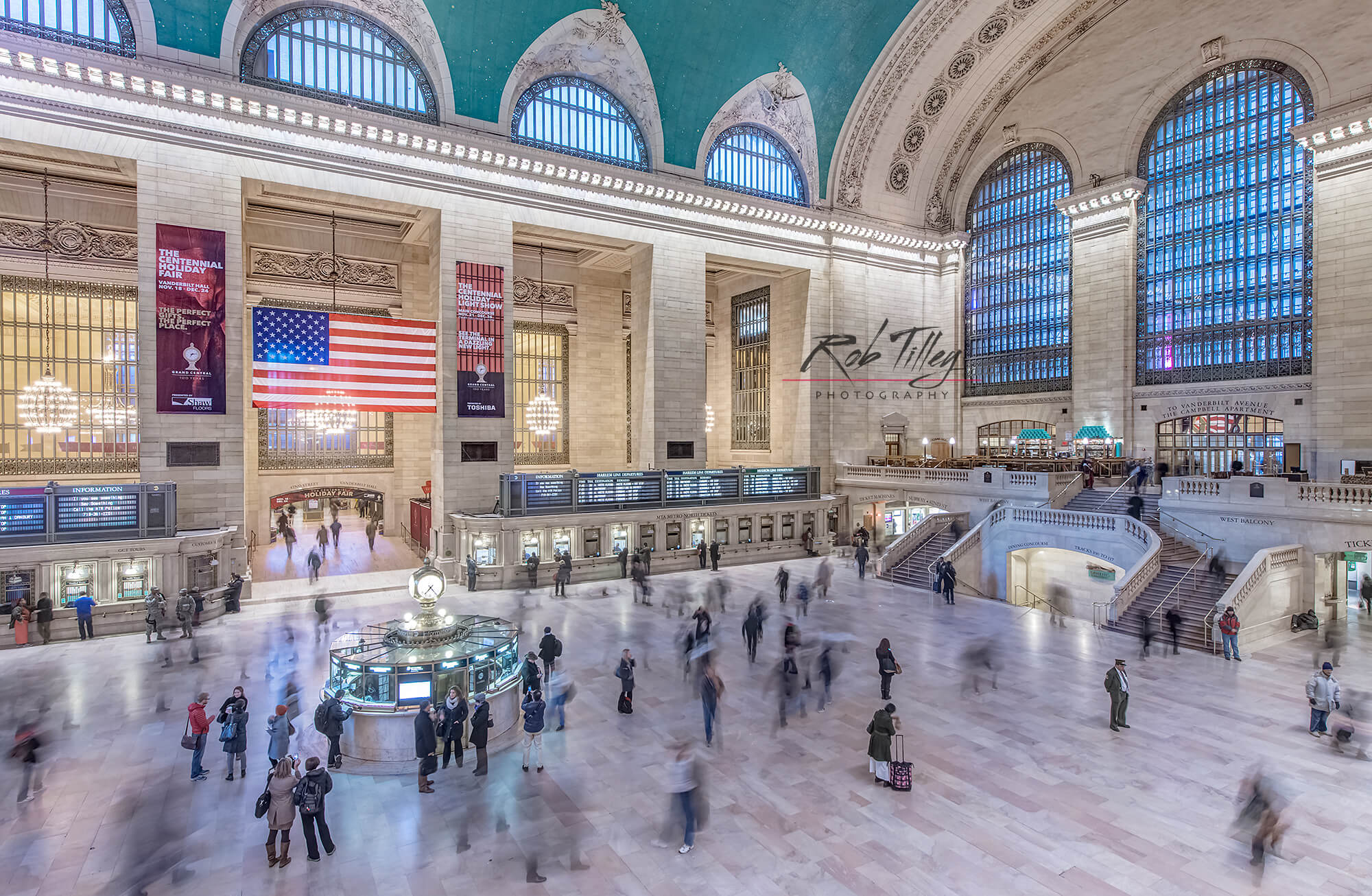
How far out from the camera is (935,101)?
1189 inches

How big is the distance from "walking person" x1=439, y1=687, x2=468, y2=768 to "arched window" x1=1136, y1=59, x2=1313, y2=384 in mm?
27665

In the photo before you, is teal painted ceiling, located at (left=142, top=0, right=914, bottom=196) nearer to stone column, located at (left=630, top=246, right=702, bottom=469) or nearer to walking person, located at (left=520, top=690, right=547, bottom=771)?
stone column, located at (left=630, top=246, right=702, bottom=469)

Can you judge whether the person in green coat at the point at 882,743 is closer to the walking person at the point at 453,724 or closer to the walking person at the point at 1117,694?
the walking person at the point at 1117,694

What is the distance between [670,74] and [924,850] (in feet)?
82.0

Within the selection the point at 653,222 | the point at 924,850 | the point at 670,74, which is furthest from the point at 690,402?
the point at 924,850

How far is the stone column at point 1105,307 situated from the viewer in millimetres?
27391

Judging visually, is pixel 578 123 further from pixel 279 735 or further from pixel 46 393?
pixel 279 735

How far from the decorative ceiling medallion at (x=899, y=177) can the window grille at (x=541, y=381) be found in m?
16.1

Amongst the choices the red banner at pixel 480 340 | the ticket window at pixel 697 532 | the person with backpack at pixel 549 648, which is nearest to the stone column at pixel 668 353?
the ticket window at pixel 697 532

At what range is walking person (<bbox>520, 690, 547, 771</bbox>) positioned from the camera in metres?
8.77

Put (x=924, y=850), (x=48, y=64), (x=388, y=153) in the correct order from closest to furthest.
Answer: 1. (x=924, y=850)
2. (x=48, y=64)
3. (x=388, y=153)

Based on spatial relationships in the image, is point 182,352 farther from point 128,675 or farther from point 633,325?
point 633,325

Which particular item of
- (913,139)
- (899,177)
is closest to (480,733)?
(899,177)

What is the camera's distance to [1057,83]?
2928cm
